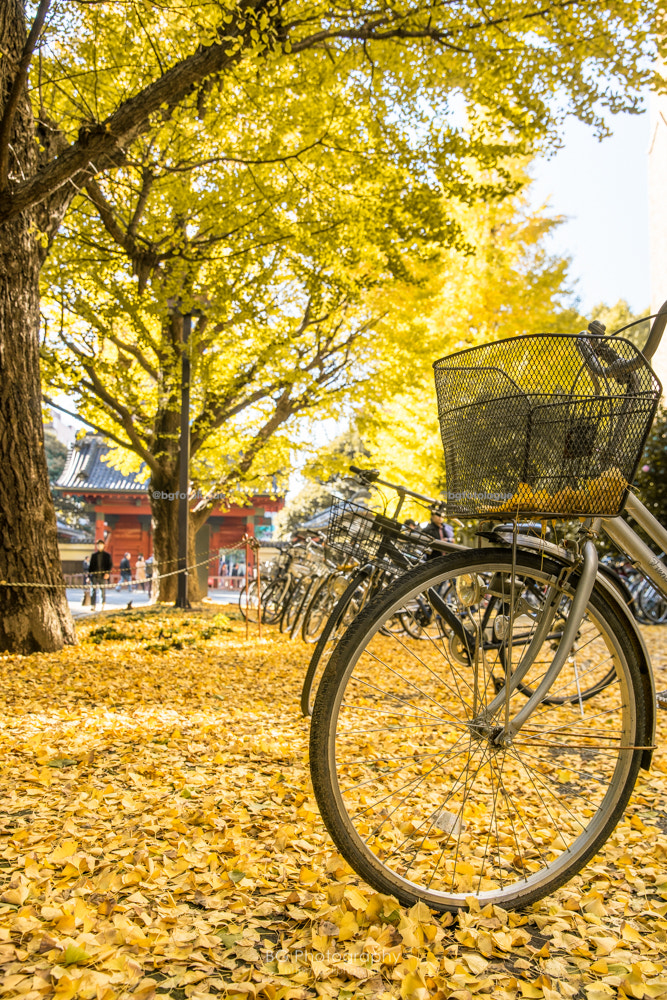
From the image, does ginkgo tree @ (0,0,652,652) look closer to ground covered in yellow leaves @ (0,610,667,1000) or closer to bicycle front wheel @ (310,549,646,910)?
ground covered in yellow leaves @ (0,610,667,1000)

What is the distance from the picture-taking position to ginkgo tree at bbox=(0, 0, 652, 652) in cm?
500

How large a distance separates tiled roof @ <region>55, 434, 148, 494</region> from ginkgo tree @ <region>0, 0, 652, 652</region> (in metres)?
21.2

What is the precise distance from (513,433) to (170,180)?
7416 mm

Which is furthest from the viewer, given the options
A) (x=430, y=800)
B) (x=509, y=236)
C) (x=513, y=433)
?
(x=509, y=236)

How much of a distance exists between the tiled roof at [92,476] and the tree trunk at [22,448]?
2119cm

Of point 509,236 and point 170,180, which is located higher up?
point 509,236

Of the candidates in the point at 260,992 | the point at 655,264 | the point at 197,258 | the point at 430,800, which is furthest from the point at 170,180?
the point at 655,264

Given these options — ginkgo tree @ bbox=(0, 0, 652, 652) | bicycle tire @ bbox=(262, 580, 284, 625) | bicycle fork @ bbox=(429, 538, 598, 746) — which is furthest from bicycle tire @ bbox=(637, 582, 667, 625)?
bicycle fork @ bbox=(429, 538, 598, 746)

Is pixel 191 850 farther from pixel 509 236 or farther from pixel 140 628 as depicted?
pixel 509 236

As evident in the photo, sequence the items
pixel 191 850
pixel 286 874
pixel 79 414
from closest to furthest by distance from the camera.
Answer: pixel 286 874 → pixel 191 850 → pixel 79 414

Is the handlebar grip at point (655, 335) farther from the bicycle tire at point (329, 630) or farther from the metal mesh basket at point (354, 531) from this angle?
the metal mesh basket at point (354, 531)

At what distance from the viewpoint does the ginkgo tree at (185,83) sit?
4996mm

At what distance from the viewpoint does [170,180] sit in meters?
7.90

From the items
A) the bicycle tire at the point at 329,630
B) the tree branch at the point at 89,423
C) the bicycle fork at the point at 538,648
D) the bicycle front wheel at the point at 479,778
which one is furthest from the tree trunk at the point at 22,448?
the tree branch at the point at 89,423
